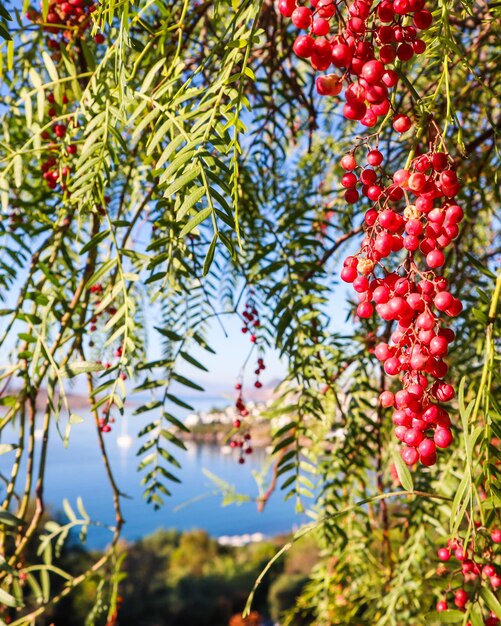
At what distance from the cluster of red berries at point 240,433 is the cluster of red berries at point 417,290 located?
682mm

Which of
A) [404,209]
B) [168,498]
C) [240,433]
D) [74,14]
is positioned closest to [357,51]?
[404,209]

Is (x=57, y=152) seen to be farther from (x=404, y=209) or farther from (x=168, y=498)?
(x=168, y=498)

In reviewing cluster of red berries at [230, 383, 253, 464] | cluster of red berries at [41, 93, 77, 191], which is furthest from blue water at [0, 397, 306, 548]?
cluster of red berries at [41, 93, 77, 191]

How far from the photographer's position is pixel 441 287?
39 cm

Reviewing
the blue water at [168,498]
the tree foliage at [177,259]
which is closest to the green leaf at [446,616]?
the tree foliage at [177,259]

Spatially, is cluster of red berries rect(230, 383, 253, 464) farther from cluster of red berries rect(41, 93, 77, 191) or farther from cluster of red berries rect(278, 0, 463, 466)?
cluster of red berries rect(278, 0, 463, 466)

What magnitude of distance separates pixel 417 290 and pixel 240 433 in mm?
856

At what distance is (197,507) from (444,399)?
1562cm

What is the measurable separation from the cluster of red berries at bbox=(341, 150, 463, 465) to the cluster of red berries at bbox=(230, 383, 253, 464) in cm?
68

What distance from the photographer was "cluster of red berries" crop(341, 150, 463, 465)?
1.22 ft

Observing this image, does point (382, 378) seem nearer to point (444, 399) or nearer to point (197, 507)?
point (444, 399)

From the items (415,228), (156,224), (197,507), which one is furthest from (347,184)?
(197,507)

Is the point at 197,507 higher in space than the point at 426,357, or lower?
lower

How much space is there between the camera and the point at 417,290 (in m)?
0.41
